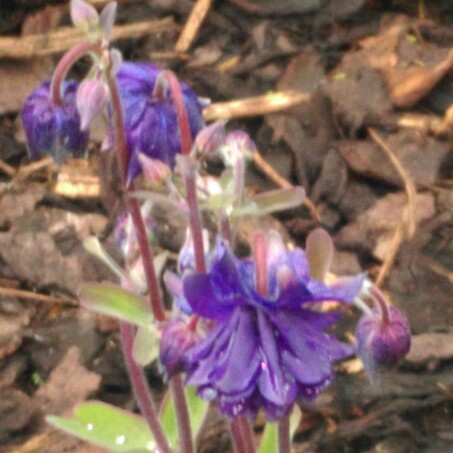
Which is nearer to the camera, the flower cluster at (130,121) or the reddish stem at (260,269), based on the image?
the reddish stem at (260,269)

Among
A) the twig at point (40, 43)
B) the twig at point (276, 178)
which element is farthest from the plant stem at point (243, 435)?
the twig at point (40, 43)

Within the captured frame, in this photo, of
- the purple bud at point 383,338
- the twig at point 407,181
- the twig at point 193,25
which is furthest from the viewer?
the twig at point 193,25

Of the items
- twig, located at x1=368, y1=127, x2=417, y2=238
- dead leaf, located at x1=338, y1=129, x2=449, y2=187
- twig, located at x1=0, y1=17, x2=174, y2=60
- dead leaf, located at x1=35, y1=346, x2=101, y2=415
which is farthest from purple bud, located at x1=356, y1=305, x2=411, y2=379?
twig, located at x1=0, y1=17, x2=174, y2=60

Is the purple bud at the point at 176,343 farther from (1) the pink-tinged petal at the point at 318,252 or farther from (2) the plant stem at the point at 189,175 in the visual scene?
(1) the pink-tinged petal at the point at 318,252

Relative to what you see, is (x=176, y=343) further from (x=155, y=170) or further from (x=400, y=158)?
(x=400, y=158)

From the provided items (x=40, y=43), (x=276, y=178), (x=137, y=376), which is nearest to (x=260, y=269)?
(x=137, y=376)

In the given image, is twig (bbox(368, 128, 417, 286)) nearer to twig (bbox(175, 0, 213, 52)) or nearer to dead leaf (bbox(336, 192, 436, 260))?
dead leaf (bbox(336, 192, 436, 260))
